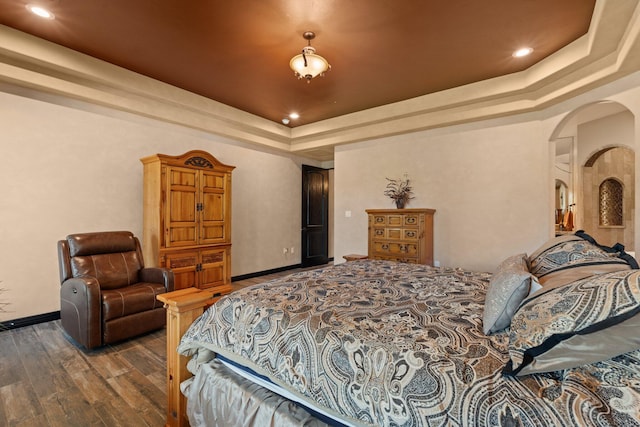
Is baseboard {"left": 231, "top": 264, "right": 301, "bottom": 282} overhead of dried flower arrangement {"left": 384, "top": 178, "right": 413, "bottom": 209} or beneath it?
beneath

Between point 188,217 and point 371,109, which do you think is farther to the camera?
point 371,109

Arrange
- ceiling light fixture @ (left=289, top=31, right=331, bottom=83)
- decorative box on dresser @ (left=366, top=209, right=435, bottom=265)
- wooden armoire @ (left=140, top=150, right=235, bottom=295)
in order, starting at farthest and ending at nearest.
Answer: decorative box on dresser @ (left=366, top=209, right=435, bottom=265)
wooden armoire @ (left=140, top=150, right=235, bottom=295)
ceiling light fixture @ (left=289, top=31, right=331, bottom=83)

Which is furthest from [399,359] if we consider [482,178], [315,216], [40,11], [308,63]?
[315,216]

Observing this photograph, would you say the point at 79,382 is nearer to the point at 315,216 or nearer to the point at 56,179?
the point at 56,179

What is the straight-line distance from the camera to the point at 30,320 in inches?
128

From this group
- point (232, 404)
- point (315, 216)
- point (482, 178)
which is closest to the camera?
point (232, 404)

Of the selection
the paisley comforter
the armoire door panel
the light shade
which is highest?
the light shade

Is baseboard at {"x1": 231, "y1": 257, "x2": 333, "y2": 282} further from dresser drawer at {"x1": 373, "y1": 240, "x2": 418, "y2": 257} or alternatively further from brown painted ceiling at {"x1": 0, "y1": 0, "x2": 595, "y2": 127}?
brown painted ceiling at {"x1": 0, "y1": 0, "x2": 595, "y2": 127}

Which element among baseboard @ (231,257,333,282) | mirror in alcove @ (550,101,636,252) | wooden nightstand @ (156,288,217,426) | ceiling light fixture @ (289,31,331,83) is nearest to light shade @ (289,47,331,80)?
ceiling light fixture @ (289,31,331,83)

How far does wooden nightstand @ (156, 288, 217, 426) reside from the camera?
162 centimetres

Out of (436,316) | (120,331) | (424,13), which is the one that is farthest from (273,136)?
(436,316)

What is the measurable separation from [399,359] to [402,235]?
3.54 meters

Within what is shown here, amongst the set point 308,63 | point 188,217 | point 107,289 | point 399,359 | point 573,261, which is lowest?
point 107,289

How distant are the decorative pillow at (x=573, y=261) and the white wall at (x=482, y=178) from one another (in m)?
2.27
